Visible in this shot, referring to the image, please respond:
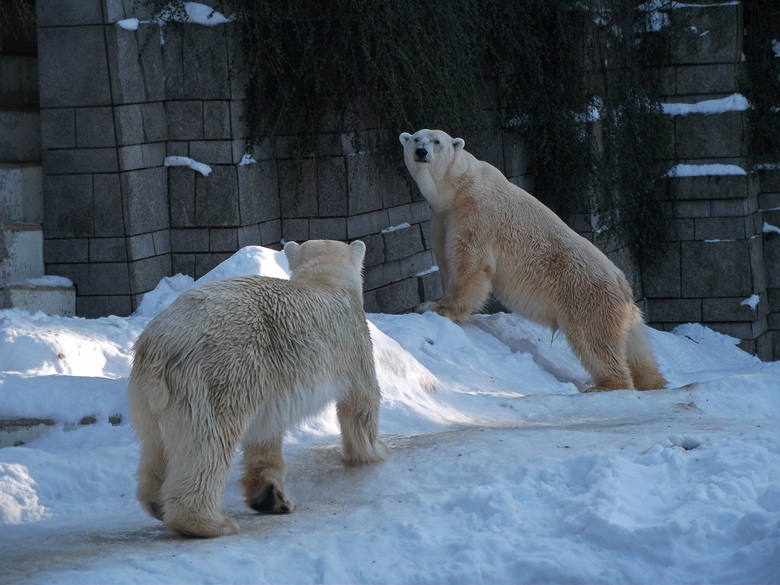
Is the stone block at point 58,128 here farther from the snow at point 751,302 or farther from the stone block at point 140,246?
the snow at point 751,302

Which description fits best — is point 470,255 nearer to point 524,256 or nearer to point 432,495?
point 524,256

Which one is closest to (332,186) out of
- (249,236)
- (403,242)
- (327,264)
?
(249,236)

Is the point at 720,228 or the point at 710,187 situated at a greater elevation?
the point at 710,187

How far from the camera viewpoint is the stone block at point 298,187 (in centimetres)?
723

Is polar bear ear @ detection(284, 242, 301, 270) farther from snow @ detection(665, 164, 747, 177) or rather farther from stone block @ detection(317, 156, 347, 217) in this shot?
snow @ detection(665, 164, 747, 177)

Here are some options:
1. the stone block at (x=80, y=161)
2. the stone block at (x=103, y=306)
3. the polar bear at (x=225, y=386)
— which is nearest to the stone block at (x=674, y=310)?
the stone block at (x=103, y=306)

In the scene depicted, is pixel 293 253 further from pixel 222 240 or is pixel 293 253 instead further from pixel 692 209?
pixel 692 209

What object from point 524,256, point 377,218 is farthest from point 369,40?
point 524,256

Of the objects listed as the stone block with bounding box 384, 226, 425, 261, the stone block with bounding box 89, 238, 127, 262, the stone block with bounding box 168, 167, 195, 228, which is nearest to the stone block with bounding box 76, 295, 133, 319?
the stone block with bounding box 89, 238, 127, 262

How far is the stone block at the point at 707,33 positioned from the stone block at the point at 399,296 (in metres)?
4.72

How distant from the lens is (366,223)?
7707 millimetres

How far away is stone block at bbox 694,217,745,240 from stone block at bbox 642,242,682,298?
317mm

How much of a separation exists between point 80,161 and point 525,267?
317cm

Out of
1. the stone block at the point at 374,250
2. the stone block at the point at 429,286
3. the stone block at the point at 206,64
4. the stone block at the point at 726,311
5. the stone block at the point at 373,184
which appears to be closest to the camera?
the stone block at the point at 206,64
